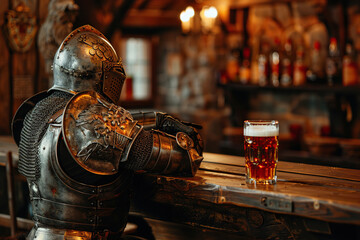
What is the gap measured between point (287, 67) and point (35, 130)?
3.29 m

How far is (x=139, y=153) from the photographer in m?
2.13

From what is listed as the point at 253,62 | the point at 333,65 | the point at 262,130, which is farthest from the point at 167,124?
the point at 253,62

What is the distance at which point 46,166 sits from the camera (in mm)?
2203

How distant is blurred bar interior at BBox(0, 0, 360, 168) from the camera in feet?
13.0

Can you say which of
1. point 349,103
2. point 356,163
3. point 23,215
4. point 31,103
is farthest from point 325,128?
point 31,103

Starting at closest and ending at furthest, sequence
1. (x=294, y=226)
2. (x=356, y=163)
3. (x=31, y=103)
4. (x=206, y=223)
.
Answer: (x=294, y=226) < (x=206, y=223) < (x=31, y=103) < (x=356, y=163)

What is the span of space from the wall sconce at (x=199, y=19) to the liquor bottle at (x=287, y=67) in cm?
78

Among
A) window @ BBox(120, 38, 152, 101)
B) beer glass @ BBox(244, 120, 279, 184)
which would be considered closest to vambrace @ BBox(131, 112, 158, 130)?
beer glass @ BBox(244, 120, 279, 184)

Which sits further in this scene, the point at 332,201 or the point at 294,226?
the point at 294,226

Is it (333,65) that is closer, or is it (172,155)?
(172,155)

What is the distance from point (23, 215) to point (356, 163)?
268 centimetres

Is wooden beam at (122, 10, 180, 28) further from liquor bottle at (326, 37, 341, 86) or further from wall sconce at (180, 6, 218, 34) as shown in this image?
liquor bottle at (326, 37, 341, 86)

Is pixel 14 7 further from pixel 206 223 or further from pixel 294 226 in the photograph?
pixel 294 226

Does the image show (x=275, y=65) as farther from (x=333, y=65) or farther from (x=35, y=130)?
(x=35, y=130)
